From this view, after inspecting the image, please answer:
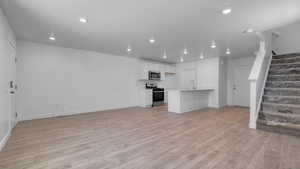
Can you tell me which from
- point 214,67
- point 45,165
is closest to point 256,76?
point 214,67

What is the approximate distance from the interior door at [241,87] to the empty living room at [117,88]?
1.58 meters

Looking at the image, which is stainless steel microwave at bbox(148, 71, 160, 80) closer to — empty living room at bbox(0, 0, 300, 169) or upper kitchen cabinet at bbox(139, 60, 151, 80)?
upper kitchen cabinet at bbox(139, 60, 151, 80)

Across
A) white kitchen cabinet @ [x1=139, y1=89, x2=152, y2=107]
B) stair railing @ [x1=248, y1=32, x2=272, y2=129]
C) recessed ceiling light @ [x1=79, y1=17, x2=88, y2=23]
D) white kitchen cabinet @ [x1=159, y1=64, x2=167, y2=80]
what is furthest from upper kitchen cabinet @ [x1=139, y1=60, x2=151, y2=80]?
stair railing @ [x1=248, y1=32, x2=272, y2=129]

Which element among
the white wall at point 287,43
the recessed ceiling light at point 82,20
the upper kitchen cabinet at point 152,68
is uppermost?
the white wall at point 287,43

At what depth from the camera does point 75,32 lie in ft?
11.9

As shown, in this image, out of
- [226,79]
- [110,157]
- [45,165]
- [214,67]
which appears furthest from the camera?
[226,79]

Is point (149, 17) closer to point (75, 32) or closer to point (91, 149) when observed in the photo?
point (75, 32)

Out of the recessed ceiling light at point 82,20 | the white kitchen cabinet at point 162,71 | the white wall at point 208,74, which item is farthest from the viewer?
the white kitchen cabinet at point 162,71

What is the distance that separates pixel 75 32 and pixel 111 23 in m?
1.17

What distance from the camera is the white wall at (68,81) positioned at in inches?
170

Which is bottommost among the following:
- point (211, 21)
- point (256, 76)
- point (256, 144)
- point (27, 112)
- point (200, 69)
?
point (256, 144)

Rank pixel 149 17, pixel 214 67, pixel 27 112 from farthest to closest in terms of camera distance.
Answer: pixel 214 67
pixel 27 112
pixel 149 17

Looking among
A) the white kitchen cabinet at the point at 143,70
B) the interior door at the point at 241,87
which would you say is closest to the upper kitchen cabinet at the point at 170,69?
the white kitchen cabinet at the point at 143,70

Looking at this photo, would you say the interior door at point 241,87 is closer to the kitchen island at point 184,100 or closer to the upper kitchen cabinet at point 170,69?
the kitchen island at point 184,100
